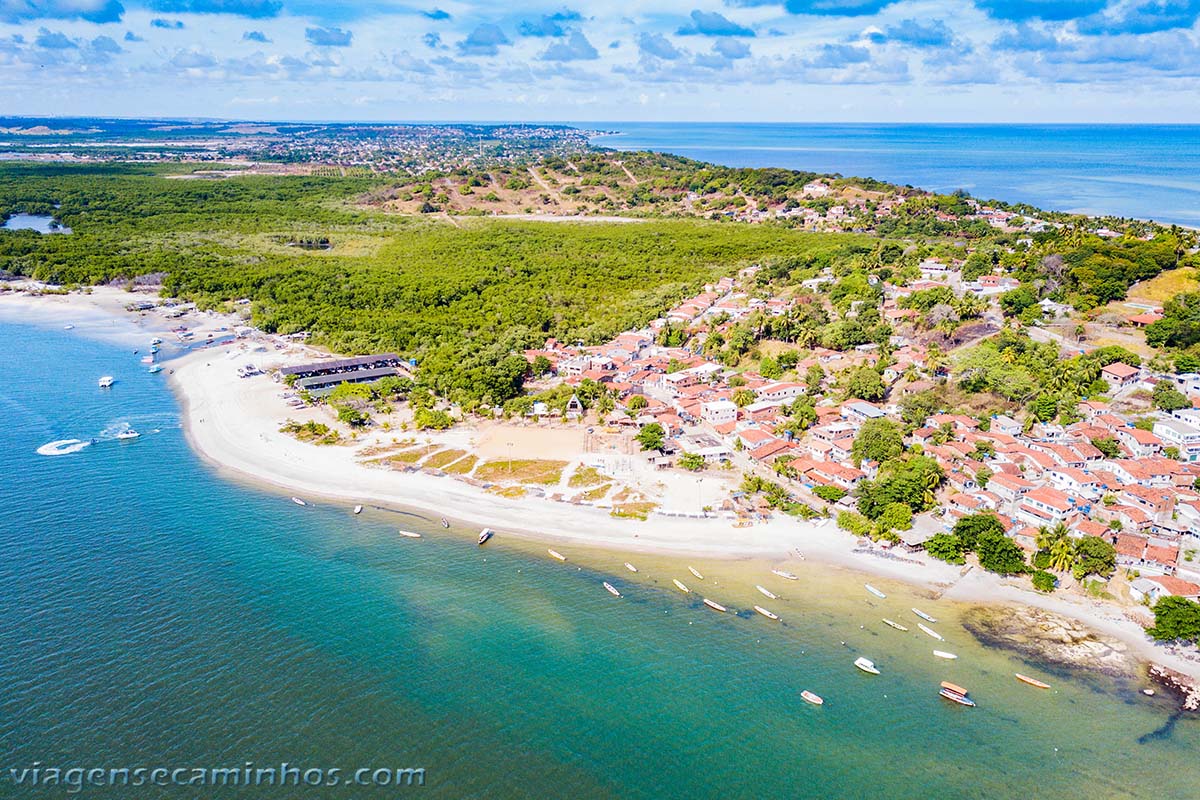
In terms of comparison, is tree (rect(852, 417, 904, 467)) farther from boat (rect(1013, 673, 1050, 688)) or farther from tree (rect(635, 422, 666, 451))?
boat (rect(1013, 673, 1050, 688))

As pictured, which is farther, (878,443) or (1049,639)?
(878,443)

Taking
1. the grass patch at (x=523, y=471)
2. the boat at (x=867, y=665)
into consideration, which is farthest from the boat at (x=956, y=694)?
the grass patch at (x=523, y=471)

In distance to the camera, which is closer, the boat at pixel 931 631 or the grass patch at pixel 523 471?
the boat at pixel 931 631

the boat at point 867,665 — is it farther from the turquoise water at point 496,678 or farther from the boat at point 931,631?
the boat at point 931,631

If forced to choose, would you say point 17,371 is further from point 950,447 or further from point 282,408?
point 950,447

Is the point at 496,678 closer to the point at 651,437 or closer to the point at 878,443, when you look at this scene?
the point at 651,437

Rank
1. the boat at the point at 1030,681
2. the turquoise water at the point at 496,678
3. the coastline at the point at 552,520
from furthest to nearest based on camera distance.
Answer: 1. the coastline at the point at 552,520
2. the boat at the point at 1030,681
3. the turquoise water at the point at 496,678

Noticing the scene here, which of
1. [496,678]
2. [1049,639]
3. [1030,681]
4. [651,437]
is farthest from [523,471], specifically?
[1049,639]

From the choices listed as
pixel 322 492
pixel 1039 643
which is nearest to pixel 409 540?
pixel 322 492
